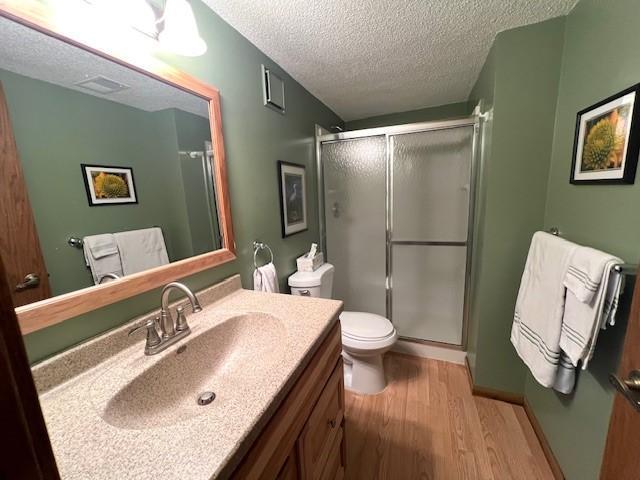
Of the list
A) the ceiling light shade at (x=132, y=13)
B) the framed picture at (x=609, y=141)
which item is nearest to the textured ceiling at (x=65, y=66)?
the ceiling light shade at (x=132, y=13)

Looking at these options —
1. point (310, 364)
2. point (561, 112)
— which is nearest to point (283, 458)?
point (310, 364)

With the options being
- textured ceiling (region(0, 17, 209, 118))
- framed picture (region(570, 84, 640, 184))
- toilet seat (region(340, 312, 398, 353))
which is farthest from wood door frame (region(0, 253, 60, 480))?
toilet seat (region(340, 312, 398, 353))

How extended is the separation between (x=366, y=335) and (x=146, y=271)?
4.33ft

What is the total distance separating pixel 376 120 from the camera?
2760mm

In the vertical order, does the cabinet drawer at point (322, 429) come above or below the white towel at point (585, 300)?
below

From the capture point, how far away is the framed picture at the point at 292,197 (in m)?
1.75

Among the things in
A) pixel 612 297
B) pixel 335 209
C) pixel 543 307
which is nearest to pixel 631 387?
pixel 612 297

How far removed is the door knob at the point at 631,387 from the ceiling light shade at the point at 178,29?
Answer: 1.59m

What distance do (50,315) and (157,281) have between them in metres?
0.29

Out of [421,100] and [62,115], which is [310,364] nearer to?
[62,115]

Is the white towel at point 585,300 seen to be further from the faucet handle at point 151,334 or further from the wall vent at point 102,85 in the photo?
the wall vent at point 102,85

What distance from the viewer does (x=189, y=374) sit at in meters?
0.88

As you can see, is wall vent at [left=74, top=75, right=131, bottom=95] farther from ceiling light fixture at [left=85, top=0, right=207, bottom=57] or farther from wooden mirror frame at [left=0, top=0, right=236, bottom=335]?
ceiling light fixture at [left=85, top=0, right=207, bottom=57]

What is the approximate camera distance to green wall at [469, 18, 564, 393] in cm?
133
